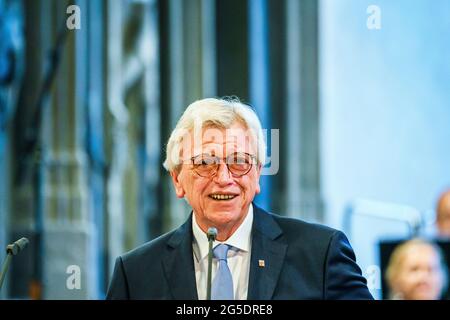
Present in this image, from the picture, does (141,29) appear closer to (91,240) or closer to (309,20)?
(309,20)

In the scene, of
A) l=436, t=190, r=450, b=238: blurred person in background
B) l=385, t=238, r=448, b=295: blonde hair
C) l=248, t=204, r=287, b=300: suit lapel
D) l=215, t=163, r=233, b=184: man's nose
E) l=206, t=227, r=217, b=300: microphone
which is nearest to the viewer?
l=206, t=227, r=217, b=300: microphone

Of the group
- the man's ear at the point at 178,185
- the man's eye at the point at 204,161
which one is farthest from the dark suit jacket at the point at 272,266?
the man's eye at the point at 204,161

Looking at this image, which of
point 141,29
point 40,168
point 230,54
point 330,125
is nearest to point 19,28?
point 40,168

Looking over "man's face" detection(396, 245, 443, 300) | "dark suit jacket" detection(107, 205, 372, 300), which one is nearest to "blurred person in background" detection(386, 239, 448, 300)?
"man's face" detection(396, 245, 443, 300)

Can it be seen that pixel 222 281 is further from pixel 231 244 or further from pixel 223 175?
pixel 223 175

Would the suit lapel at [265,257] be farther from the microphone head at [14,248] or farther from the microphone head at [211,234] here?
the microphone head at [14,248]

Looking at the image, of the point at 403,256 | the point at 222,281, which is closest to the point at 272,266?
the point at 222,281

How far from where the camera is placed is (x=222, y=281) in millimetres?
3365

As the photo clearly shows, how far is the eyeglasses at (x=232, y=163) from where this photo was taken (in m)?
3.44

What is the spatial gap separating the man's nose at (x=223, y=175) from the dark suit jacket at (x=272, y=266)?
0.60ft

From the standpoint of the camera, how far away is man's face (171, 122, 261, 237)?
3.44 meters

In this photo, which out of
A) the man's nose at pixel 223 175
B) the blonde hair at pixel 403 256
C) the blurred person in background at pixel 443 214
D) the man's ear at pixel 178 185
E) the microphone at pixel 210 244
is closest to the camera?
the microphone at pixel 210 244

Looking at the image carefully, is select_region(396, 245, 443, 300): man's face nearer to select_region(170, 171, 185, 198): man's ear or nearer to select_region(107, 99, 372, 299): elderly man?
select_region(107, 99, 372, 299): elderly man

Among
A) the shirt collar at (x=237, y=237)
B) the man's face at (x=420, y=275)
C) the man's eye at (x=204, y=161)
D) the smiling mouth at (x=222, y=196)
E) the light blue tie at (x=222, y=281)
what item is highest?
the man's eye at (x=204, y=161)
